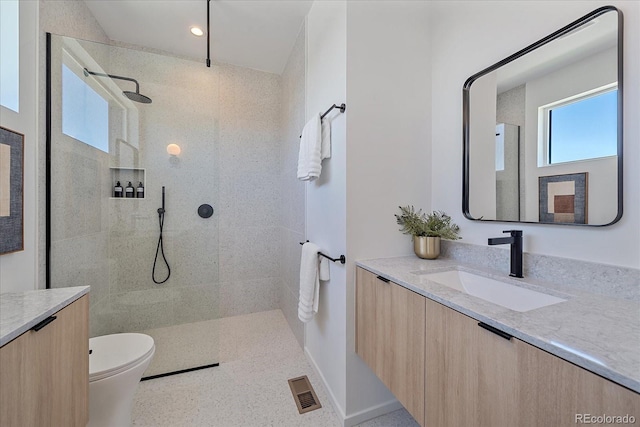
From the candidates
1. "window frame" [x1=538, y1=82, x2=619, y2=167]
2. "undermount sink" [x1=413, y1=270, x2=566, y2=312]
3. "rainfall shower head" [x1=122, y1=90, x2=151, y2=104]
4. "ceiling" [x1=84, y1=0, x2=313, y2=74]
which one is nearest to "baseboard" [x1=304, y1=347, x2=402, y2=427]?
"undermount sink" [x1=413, y1=270, x2=566, y2=312]

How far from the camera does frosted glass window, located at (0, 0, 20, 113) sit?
113cm

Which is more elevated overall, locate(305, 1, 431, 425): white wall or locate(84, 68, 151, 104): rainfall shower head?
locate(84, 68, 151, 104): rainfall shower head

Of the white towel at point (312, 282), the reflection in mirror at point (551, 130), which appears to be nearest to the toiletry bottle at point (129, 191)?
the white towel at point (312, 282)

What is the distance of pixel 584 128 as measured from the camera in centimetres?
98

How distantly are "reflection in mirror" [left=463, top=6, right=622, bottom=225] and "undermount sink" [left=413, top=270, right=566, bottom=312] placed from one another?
1.06 ft

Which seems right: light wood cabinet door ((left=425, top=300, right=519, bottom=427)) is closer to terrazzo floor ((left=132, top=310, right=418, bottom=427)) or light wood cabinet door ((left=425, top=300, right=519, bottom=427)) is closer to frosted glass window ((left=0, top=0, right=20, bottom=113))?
terrazzo floor ((left=132, top=310, right=418, bottom=427))

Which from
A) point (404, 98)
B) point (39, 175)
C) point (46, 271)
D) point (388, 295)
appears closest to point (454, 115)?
point (404, 98)

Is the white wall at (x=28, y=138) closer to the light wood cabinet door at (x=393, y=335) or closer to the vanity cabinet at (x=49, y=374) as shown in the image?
the vanity cabinet at (x=49, y=374)

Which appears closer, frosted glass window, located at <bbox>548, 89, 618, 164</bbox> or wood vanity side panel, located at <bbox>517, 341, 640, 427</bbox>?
wood vanity side panel, located at <bbox>517, 341, 640, 427</bbox>

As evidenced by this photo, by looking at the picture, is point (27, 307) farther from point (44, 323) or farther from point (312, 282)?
point (312, 282)

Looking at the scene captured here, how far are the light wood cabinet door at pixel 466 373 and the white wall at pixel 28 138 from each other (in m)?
1.86

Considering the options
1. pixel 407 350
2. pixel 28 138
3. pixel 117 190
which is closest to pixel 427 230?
pixel 407 350

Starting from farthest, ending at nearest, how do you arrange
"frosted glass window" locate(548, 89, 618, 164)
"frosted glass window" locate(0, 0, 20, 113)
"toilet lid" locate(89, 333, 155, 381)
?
1. "toilet lid" locate(89, 333, 155, 381)
2. "frosted glass window" locate(0, 0, 20, 113)
3. "frosted glass window" locate(548, 89, 618, 164)

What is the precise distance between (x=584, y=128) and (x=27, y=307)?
7.25 feet
